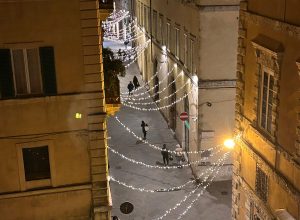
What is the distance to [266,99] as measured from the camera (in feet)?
47.5

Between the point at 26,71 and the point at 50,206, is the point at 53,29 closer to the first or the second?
the point at 26,71

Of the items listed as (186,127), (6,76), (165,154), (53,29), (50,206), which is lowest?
(165,154)

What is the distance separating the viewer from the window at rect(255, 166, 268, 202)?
1482cm

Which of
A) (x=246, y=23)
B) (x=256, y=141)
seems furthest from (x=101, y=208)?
(x=246, y=23)

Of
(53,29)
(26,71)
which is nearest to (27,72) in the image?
(26,71)

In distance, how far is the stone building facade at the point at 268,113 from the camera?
490 inches

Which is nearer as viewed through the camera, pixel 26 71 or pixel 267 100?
pixel 26 71

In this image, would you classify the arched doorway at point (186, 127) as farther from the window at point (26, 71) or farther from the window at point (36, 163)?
the window at point (26, 71)

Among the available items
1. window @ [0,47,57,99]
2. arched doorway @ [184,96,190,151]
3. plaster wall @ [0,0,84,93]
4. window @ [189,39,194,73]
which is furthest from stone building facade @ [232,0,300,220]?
arched doorway @ [184,96,190,151]

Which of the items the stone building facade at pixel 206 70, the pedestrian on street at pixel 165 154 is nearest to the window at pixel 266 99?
the stone building facade at pixel 206 70

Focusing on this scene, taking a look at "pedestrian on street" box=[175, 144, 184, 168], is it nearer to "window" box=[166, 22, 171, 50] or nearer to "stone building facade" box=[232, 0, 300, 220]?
"window" box=[166, 22, 171, 50]

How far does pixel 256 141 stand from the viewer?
15297 mm

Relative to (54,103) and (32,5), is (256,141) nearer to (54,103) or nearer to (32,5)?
(54,103)

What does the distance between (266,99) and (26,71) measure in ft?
24.6
